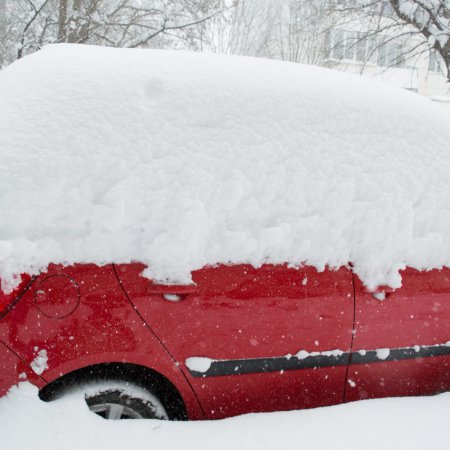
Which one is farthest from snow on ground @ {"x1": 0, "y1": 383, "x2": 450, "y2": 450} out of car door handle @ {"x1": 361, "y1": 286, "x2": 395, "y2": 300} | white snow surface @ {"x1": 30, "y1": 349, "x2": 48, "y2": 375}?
car door handle @ {"x1": 361, "y1": 286, "x2": 395, "y2": 300}

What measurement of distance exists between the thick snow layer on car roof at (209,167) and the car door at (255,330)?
71mm

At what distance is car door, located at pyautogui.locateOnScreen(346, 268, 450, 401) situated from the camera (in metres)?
2.31

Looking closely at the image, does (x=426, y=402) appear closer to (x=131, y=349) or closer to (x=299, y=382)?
(x=299, y=382)

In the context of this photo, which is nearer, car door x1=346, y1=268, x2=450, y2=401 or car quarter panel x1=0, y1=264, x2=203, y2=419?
car quarter panel x1=0, y1=264, x2=203, y2=419

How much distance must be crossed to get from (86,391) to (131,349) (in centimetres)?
24

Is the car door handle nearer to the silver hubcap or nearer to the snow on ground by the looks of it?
the snow on ground

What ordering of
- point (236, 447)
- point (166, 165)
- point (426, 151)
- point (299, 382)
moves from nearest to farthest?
1. point (236, 447)
2. point (166, 165)
3. point (299, 382)
4. point (426, 151)

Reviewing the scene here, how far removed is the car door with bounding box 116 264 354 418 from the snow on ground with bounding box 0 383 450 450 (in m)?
0.13

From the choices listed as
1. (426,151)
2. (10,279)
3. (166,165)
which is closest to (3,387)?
(10,279)

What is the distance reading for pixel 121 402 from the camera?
79.7 inches

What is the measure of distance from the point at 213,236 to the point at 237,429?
2.52ft

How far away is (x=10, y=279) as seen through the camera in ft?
5.91

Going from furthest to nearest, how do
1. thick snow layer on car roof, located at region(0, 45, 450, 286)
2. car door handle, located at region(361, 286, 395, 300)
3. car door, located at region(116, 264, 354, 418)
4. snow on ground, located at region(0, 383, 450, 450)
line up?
car door handle, located at region(361, 286, 395, 300) < car door, located at region(116, 264, 354, 418) < thick snow layer on car roof, located at region(0, 45, 450, 286) < snow on ground, located at region(0, 383, 450, 450)

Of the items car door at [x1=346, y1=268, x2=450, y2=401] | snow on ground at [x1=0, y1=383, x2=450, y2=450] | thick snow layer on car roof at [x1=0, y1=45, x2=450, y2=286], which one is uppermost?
thick snow layer on car roof at [x1=0, y1=45, x2=450, y2=286]
